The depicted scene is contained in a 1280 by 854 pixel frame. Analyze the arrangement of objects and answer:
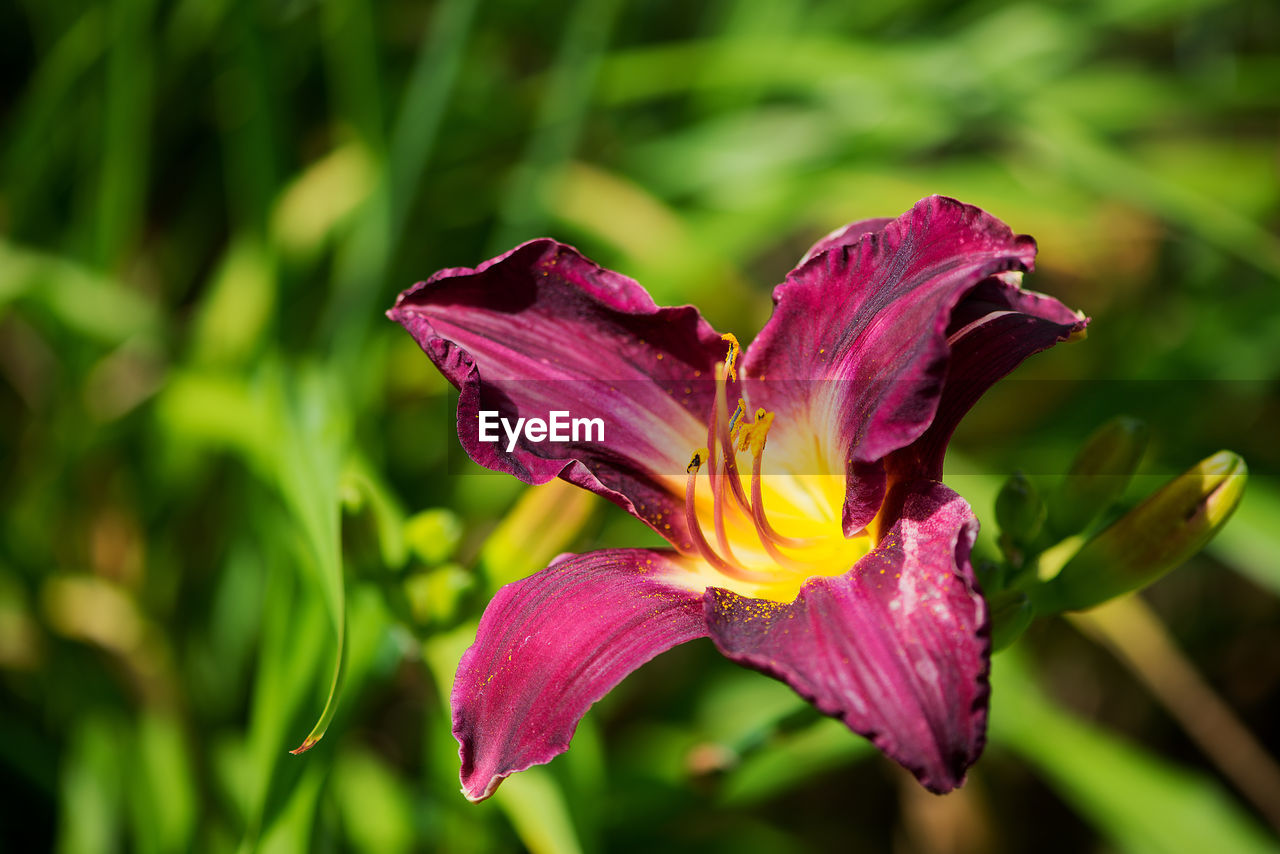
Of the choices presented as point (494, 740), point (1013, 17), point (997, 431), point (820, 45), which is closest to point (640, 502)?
point (494, 740)

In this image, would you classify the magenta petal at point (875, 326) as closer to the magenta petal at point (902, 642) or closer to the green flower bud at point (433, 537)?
the magenta petal at point (902, 642)

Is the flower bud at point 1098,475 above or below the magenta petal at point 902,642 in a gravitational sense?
below

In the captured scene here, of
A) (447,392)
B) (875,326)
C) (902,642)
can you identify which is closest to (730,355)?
(875,326)

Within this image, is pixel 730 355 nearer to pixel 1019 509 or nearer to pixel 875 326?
pixel 875 326

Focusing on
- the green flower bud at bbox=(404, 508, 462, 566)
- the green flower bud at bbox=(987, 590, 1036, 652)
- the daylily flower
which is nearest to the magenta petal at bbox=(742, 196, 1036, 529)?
the daylily flower

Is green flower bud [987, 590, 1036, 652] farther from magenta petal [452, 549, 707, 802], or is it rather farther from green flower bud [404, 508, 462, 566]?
green flower bud [404, 508, 462, 566]

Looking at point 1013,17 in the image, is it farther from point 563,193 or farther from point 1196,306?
point 563,193

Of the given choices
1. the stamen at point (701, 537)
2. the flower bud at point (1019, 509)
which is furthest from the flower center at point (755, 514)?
the flower bud at point (1019, 509)
